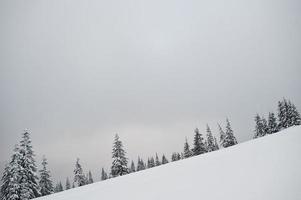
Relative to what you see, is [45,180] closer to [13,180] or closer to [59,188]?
[13,180]

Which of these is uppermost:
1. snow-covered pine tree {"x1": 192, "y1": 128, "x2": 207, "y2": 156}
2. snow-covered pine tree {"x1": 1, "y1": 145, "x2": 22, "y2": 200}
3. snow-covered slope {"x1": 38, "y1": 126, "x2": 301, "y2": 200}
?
snow-covered pine tree {"x1": 192, "y1": 128, "x2": 207, "y2": 156}

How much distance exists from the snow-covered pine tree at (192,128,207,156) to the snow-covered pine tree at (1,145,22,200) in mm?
34692

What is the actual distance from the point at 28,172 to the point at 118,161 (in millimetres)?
15009

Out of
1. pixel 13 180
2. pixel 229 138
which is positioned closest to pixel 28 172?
pixel 13 180

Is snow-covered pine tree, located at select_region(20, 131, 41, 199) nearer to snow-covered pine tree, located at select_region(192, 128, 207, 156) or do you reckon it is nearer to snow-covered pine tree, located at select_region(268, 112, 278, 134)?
snow-covered pine tree, located at select_region(192, 128, 207, 156)

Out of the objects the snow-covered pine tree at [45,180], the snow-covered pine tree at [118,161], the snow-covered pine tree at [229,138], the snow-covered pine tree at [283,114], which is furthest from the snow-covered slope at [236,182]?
the snow-covered pine tree at [283,114]

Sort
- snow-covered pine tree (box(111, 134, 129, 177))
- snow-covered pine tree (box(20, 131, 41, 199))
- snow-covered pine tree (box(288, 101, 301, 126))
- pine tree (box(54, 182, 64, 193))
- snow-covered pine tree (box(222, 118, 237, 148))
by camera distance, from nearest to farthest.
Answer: snow-covered pine tree (box(20, 131, 41, 199)) < snow-covered pine tree (box(111, 134, 129, 177)) < snow-covered pine tree (box(288, 101, 301, 126)) < snow-covered pine tree (box(222, 118, 237, 148)) < pine tree (box(54, 182, 64, 193))

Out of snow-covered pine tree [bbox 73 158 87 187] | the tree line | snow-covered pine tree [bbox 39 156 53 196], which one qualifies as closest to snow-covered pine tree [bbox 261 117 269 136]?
the tree line

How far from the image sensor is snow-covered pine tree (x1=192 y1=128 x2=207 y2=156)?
4959 cm

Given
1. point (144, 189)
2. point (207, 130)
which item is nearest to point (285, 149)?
point (144, 189)

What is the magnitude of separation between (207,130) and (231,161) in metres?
49.8

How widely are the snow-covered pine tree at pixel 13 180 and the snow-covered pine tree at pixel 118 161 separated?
15.5 m

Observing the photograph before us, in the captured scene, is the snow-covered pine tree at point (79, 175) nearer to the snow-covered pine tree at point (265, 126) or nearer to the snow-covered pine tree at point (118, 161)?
the snow-covered pine tree at point (118, 161)

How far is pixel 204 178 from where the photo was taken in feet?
31.5
